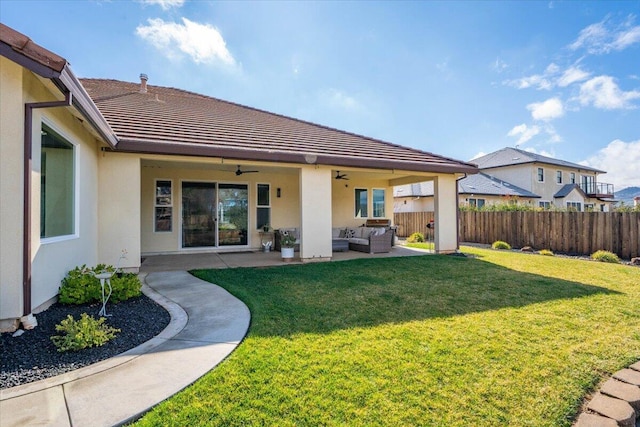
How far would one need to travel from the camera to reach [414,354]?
11.0 ft

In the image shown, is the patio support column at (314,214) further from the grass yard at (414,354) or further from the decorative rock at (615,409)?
the decorative rock at (615,409)

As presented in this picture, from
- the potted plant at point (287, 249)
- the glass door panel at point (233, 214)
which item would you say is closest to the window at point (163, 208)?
the glass door panel at point (233, 214)

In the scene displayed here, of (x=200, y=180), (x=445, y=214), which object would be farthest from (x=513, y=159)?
(x=200, y=180)

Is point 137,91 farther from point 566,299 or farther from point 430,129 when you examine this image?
point 430,129

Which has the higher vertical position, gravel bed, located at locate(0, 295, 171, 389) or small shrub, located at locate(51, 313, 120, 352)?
small shrub, located at locate(51, 313, 120, 352)

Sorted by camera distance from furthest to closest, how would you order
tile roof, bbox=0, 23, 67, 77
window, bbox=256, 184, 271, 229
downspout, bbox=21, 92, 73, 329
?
window, bbox=256, 184, 271, 229 < downspout, bbox=21, 92, 73, 329 < tile roof, bbox=0, 23, 67, 77

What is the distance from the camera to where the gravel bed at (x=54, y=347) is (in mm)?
2908

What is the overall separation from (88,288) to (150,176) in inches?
258

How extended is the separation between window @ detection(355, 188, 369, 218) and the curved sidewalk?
10.1m

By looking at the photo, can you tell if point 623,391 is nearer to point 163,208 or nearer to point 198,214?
point 198,214

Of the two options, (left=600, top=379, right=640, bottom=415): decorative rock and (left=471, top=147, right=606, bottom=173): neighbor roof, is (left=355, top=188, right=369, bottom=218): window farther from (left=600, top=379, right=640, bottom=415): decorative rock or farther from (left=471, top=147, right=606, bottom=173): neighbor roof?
(left=471, top=147, right=606, bottom=173): neighbor roof

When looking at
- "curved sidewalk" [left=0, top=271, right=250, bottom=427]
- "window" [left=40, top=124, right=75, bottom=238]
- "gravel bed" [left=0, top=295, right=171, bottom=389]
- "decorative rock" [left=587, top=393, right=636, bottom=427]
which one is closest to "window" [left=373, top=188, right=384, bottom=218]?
"curved sidewalk" [left=0, top=271, right=250, bottom=427]

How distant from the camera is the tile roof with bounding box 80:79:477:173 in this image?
25.0 feet

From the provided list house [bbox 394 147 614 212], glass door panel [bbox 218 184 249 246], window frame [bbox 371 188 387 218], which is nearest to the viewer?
glass door panel [bbox 218 184 249 246]
